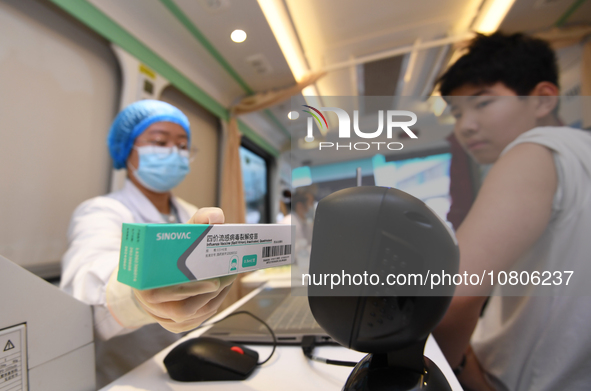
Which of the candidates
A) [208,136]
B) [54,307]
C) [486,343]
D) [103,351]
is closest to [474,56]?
[486,343]

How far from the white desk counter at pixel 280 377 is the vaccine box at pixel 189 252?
0.23 m

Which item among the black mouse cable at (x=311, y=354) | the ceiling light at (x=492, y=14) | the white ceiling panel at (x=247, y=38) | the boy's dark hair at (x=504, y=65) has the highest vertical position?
the ceiling light at (x=492, y=14)

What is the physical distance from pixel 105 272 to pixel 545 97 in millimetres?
A: 995

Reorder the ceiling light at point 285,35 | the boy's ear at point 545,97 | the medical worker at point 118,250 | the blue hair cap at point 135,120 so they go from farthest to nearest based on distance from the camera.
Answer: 1. the ceiling light at point 285,35
2. the blue hair cap at point 135,120
3. the boy's ear at point 545,97
4. the medical worker at point 118,250

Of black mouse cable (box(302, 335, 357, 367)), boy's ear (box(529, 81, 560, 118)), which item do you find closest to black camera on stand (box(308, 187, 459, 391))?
black mouse cable (box(302, 335, 357, 367))

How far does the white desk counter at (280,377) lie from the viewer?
1.21 feet

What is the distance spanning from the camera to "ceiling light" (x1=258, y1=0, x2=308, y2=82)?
109cm

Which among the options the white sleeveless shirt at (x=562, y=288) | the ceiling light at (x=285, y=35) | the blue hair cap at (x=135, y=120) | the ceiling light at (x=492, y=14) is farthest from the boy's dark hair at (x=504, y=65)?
the ceiling light at (x=492, y=14)

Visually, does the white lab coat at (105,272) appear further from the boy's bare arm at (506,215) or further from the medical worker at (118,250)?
the boy's bare arm at (506,215)

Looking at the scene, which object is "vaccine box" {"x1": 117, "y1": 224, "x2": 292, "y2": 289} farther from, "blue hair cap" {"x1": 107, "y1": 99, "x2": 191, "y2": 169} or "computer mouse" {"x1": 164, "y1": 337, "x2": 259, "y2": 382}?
"blue hair cap" {"x1": 107, "y1": 99, "x2": 191, "y2": 169}

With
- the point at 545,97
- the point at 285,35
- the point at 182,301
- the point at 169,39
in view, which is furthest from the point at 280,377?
the point at 169,39

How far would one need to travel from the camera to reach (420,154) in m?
0.35

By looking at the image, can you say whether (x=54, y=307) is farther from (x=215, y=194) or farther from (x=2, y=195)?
(x=215, y=194)

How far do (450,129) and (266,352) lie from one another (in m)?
0.54
